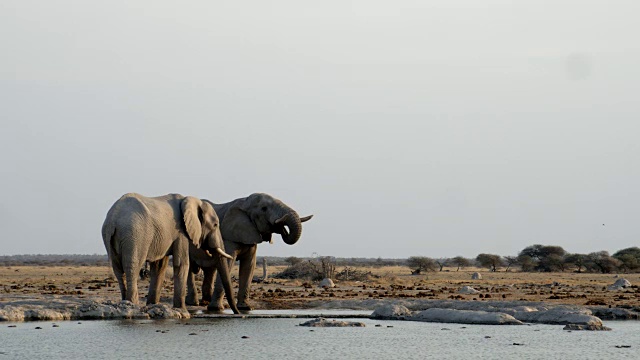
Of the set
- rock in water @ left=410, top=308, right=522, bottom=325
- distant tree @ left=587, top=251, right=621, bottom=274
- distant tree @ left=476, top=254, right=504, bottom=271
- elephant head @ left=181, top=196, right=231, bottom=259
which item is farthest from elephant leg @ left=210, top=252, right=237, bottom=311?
distant tree @ left=476, top=254, right=504, bottom=271

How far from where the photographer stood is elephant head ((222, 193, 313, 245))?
104 ft

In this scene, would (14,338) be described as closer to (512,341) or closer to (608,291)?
(512,341)

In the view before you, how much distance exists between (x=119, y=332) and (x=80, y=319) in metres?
4.36

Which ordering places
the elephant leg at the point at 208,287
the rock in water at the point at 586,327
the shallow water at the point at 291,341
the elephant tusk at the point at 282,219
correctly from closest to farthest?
the shallow water at the point at 291,341 < the rock in water at the point at 586,327 < the elephant tusk at the point at 282,219 < the elephant leg at the point at 208,287

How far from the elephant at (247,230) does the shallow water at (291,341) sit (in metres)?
3.88

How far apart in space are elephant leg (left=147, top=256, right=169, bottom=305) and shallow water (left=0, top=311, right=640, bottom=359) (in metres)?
1.98

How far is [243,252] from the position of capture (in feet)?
108

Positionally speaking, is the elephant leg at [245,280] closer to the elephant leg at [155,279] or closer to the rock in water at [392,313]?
the elephant leg at [155,279]

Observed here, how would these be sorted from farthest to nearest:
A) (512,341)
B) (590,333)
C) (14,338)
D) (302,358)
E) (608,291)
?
(608,291) < (590,333) < (512,341) < (14,338) < (302,358)

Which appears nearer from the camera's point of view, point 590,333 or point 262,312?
point 590,333

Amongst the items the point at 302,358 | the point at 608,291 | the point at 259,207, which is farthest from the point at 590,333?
the point at 608,291

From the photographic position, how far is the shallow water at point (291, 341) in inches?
843

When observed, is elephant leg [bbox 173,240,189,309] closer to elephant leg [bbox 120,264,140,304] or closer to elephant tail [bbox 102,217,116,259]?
elephant leg [bbox 120,264,140,304]

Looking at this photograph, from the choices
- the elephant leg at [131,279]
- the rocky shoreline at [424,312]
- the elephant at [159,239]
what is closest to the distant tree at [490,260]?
the rocky shoreline at [424,312]
